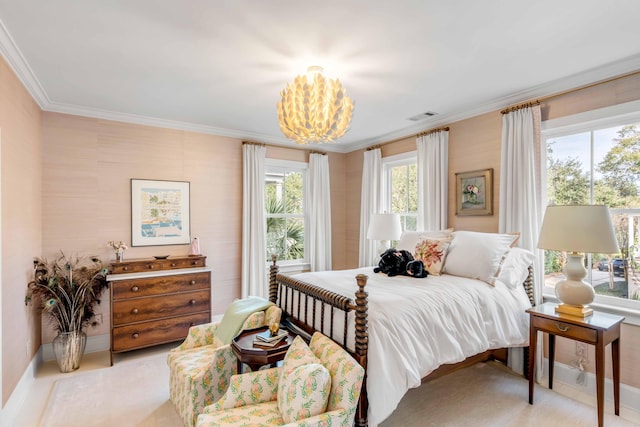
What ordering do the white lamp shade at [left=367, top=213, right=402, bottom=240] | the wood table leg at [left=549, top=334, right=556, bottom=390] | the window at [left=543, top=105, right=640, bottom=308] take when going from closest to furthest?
the window at [left=543, top=105, right=640, bottom=308]
the wood table leg at [left=549, top=334, right=556, bottom=390]
the white lamp shade at [left=367, top=213, right=402, bottom=240]

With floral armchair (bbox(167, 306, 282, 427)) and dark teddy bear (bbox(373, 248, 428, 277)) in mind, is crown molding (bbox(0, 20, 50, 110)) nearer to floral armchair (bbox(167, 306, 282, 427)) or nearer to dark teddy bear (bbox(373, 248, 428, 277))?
floral armchair (bbox(167, 306, 282, 427))

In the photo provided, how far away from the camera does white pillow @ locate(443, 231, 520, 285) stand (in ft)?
8.86

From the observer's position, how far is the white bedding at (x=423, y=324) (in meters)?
1.81

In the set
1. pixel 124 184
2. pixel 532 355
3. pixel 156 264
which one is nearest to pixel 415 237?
pixel 532 355

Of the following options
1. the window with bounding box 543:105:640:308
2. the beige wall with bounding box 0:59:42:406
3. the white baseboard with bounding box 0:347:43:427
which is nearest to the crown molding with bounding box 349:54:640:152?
the window with bounding box 543:105:640:308

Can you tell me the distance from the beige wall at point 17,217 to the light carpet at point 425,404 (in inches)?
17.6

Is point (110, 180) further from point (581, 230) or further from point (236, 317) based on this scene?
point (581, 230)

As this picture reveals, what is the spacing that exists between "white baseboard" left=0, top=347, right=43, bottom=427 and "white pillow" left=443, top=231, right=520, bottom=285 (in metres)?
3.52

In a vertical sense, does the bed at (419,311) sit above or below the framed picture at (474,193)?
below

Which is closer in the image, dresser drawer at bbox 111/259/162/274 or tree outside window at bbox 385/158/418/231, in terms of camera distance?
dresser drawer at bbox 111/259/162/274

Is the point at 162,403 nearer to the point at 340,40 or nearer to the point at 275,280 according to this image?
the point at 275,280

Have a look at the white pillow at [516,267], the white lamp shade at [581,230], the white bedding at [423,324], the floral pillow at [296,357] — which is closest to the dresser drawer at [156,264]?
the white bedding at [423,324]

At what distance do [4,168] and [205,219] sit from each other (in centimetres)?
207

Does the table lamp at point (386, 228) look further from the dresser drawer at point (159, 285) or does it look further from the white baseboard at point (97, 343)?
the white baseboard at point (97, 343)
